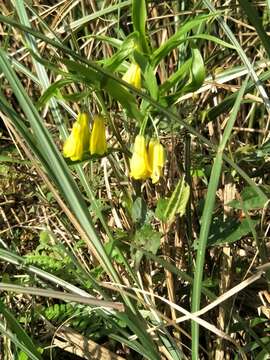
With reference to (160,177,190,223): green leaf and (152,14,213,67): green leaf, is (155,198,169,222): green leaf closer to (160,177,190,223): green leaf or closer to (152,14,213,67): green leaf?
(160,177,190,223): green leaf

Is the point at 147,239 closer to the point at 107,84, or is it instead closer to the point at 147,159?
the point at 147,159

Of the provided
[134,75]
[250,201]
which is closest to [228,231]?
[250,201]

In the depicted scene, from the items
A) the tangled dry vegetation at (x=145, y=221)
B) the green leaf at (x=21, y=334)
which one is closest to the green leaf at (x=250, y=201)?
the tangled dry vegetation at (x=145, y=221)

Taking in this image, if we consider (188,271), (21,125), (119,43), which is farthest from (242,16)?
(21,125)

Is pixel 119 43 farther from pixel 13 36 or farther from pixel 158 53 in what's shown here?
pixel 13 36

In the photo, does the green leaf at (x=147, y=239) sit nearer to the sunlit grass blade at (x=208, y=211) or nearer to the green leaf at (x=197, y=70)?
the sunlit grass blade at (x=208, y=211)

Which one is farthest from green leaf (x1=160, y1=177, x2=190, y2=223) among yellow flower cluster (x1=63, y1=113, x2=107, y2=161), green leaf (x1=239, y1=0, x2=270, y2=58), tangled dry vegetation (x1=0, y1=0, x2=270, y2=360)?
green leaf (x1=239, y1=0, x2=270, y2=58)
